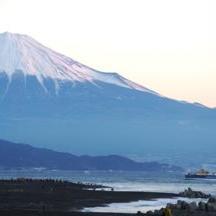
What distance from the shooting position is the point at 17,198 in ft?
202

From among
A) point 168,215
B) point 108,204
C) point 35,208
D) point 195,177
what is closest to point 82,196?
point 108,204

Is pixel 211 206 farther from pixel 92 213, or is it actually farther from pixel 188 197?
pixel 188 197

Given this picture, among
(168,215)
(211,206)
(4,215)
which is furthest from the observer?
(211,206)

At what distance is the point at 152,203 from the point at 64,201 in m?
7.29

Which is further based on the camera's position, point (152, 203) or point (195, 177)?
point (195, 177)

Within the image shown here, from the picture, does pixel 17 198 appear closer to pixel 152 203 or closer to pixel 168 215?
pixel 152 203

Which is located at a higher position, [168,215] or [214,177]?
[214,177]

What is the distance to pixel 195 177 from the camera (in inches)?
7269

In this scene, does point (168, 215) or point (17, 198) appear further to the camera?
point (17, 198)

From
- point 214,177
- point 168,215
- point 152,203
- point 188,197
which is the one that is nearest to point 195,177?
point 214,177

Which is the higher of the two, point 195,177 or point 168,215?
point 195,177

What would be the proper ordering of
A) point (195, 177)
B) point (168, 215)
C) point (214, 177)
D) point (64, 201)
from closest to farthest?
point (168, 215), point (64, 201), point (195, 177), point (214, 177)

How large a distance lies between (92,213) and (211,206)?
9144 millimetres

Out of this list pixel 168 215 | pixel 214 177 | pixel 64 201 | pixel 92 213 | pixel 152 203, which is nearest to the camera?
pixel 168 215
